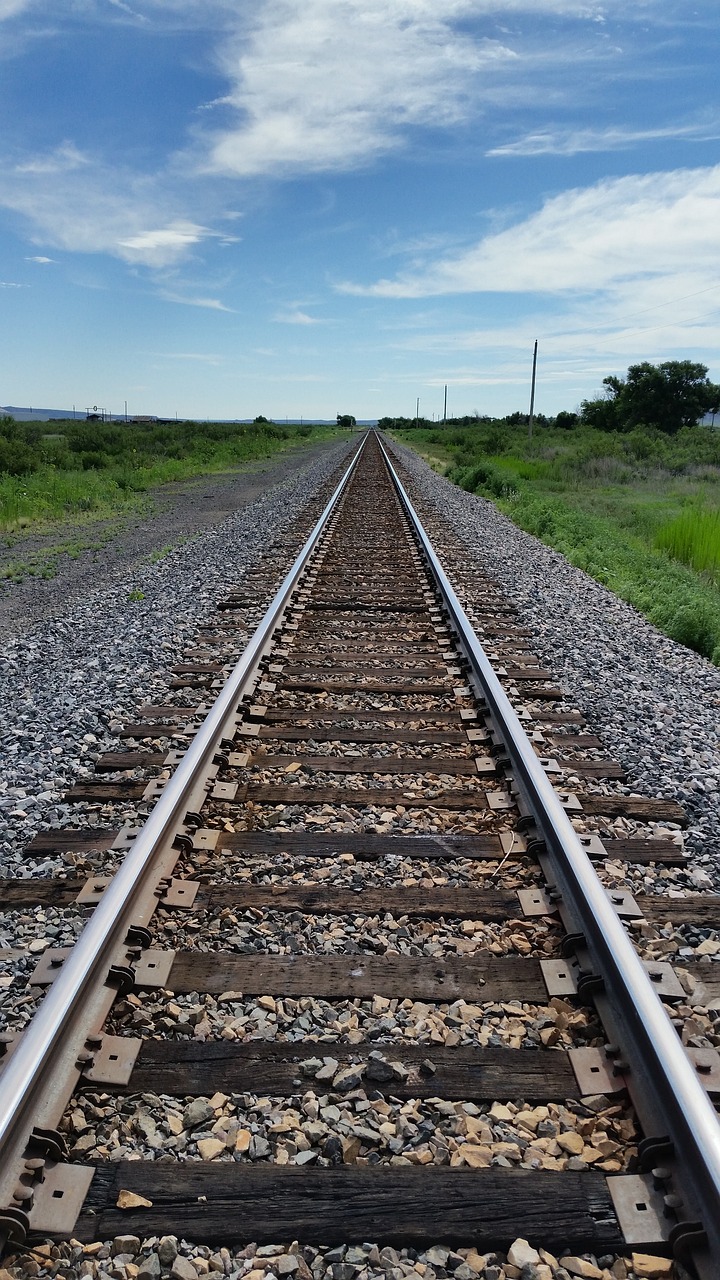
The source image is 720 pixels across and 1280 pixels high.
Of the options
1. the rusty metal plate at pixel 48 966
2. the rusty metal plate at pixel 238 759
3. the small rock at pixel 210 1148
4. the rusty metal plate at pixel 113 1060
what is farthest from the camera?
the rusty metal plate at pixel 238 759

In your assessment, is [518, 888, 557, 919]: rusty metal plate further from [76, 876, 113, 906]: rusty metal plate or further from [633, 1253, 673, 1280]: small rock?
[76, 876, 113, 906]: rusty metal plate

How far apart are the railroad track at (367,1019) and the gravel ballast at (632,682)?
0.70ft

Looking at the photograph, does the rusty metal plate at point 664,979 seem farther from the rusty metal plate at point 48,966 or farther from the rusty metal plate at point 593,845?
the rusty metal plate at point 48,966

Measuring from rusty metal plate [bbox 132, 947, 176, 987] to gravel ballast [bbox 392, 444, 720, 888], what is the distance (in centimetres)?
206

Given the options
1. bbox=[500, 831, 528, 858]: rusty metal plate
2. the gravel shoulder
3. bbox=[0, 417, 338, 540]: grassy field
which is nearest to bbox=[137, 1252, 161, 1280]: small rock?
bbox=[500, 831, 528, 858]: rusty metal plate

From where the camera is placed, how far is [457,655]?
6.59m

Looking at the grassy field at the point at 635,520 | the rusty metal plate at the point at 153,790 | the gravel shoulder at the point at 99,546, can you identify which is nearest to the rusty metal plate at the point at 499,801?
the rusty metal plate at the point at 153,790

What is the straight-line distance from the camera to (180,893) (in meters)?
3.33

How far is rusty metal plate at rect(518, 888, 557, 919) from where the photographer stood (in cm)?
324

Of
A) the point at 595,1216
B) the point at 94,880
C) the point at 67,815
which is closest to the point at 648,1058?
the point at 595,1216

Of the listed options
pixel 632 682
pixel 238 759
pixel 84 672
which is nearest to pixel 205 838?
pixel 238 759

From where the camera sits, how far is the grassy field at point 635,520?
8.88 m

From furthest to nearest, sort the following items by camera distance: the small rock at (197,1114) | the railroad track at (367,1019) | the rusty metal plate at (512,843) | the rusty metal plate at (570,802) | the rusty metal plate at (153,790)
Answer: the rusty metal plate at (153,790), the rusty metal plate at (570,802), the rusty metal plate at (512,843), the small rock at (197,1114), the railroad track at (367,1019)

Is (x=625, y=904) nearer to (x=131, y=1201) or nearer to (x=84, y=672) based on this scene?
(x=131, y=1201)
